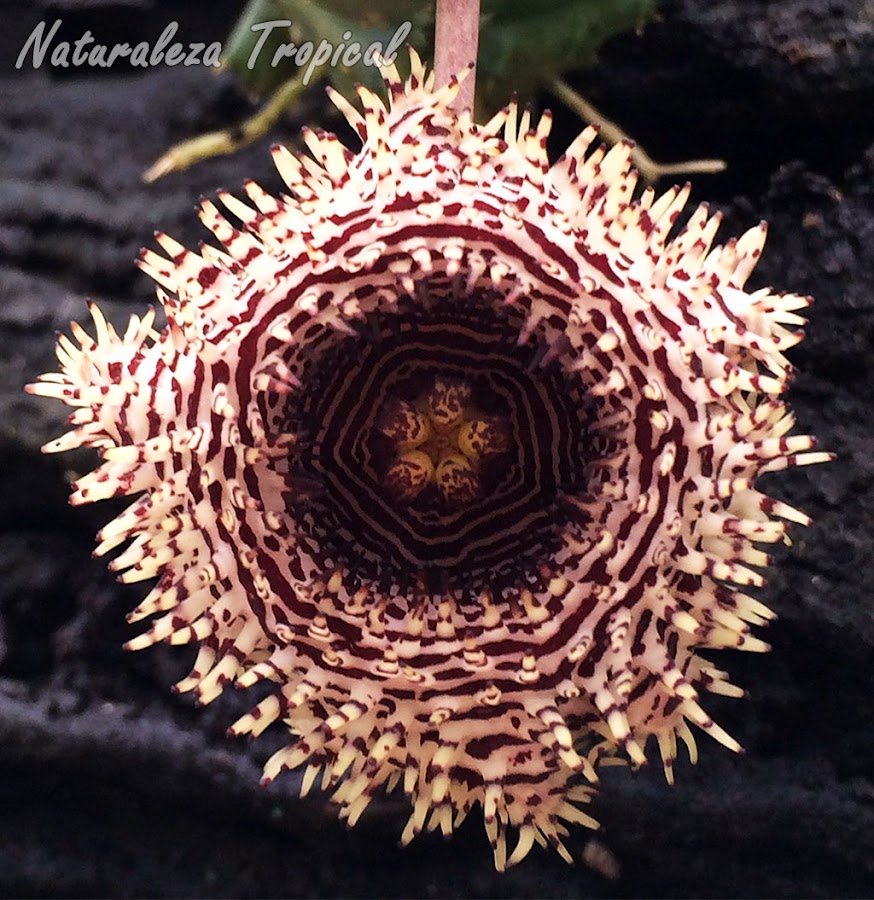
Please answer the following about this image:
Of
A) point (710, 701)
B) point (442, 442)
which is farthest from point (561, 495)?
point (710, 701)

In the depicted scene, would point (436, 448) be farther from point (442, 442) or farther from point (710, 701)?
point (710, 701)

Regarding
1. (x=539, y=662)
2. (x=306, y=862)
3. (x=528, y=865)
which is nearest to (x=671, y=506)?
(x=539, y=662)

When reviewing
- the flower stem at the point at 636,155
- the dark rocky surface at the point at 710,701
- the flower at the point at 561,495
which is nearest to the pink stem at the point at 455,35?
the flower at the point at 561,495

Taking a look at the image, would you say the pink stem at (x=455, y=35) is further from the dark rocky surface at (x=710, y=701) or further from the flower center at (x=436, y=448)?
the dark rocky surface at (x=710, y=701)

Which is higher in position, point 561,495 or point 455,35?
point 455,35

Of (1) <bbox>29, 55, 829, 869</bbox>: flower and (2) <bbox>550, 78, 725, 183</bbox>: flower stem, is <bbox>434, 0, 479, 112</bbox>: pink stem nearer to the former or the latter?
(1) <bbox>29, 55, 829, 869</bbox>: flower

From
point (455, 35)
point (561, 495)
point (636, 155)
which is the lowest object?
point (561, 495)
